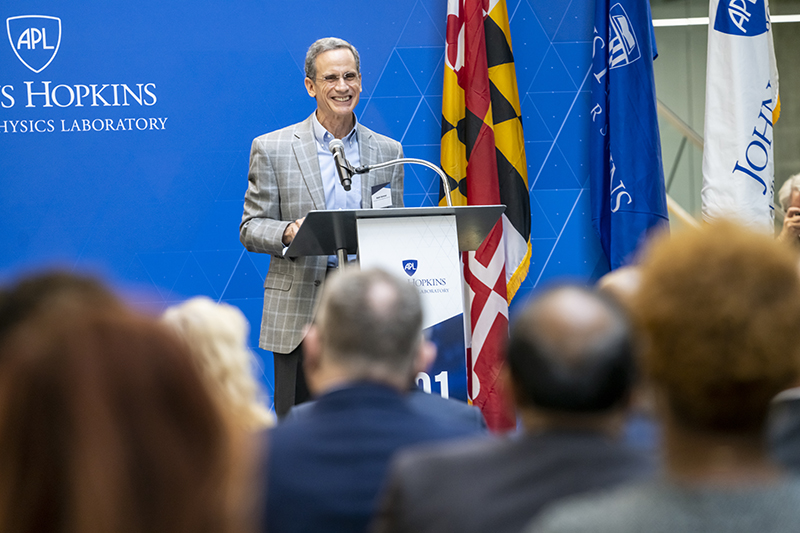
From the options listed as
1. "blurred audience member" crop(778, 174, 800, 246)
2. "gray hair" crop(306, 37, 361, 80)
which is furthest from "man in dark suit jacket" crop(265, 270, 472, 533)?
"blurred audience member" crop(778, 174, 800, 246)

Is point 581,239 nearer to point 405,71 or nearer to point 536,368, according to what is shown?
point 405,71

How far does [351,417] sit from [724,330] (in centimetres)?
63

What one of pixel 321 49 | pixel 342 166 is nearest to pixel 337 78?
pixel 321 49

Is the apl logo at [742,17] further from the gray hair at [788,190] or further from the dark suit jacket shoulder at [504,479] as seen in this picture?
the dark suit jacket shoulder at [504,479]

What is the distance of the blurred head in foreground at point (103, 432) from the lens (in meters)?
0.64

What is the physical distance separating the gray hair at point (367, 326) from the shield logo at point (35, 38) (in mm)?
3961

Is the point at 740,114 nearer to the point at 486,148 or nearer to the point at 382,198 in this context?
the point at 486,148

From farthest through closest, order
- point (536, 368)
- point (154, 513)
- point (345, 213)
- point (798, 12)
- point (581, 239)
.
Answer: point (798, 12), point (581, 239), point (345, 213), point (536, 368), point (154, 513)

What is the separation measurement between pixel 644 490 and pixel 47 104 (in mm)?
4654

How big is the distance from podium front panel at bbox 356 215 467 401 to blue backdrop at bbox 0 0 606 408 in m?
2.00

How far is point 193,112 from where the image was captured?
4727 mm

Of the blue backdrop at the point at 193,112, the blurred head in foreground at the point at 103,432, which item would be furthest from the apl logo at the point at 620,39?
the blurred head in foreground at the point at 103,432

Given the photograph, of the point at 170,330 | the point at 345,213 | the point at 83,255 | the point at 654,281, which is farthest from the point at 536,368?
the point at 83,255

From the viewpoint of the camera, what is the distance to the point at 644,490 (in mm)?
748
